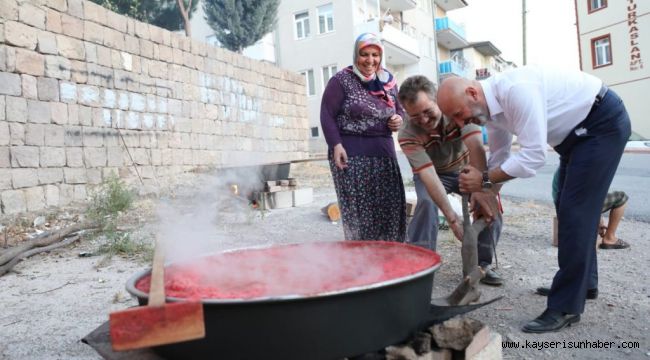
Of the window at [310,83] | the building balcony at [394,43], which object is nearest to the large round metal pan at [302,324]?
the building balcony at [394,43]

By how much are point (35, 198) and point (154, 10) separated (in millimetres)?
15639

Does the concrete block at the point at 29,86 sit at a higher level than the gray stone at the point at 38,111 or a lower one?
→ higher

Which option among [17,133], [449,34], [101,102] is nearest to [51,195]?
[17,133]

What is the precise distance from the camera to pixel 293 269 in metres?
2.21

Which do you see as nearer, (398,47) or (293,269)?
(293,269)

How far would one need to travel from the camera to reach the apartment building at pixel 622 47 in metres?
21.0

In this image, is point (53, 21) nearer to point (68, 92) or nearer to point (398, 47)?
point (68, 92)

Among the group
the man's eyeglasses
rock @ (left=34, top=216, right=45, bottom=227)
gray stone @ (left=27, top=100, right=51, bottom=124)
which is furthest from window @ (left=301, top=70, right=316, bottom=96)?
the man's eyeglasses

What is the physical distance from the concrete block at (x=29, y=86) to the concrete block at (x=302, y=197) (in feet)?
12.4

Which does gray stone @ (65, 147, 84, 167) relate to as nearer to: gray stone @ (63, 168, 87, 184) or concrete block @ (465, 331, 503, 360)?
gray stone @ (63, 168, 87, 184)

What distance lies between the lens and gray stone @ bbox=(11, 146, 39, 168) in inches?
239

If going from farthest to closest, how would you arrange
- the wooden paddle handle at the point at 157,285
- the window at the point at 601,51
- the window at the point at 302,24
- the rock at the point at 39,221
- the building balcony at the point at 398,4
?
the building balcony at the point at 398,4, the window at the point at 601,51, the window at the point at 302,24, the rock at the point at 39,221, the wooden paddle handle at the point at 157,285

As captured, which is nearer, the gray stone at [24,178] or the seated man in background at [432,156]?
the seated man in background at [432,156]

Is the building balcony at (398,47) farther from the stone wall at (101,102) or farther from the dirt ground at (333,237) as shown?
Result: the dirt ground at (333,237)
